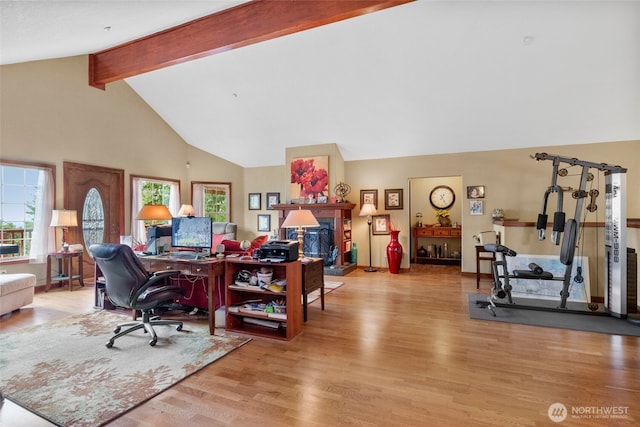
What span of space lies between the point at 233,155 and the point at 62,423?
6.73 metres

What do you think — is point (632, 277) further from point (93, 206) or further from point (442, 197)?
point (93, 206)

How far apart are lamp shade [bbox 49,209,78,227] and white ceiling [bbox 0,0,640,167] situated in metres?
2.23

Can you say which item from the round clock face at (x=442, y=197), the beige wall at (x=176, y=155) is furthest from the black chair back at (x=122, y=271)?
the round clock face at (x=442, y=197)

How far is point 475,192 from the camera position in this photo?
609 cm

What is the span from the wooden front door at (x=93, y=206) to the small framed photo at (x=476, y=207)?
23.3 feet

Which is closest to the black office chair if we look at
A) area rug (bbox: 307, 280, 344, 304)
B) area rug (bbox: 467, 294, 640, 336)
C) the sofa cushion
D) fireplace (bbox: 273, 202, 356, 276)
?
the sofa cushion

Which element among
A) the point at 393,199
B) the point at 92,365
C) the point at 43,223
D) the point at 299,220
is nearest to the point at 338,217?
the point at 393,199

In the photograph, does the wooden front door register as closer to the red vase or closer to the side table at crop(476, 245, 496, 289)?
the red vase

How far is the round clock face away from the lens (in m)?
7.90

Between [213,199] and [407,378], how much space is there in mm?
7013

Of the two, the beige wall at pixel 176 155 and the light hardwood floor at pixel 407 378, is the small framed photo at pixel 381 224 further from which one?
the light hardwood floor at pixel 407 378

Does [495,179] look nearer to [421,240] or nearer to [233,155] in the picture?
[421,240]

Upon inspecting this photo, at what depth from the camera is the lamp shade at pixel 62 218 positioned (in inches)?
193

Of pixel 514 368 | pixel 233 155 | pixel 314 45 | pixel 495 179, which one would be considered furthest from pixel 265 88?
pixel 514 368
